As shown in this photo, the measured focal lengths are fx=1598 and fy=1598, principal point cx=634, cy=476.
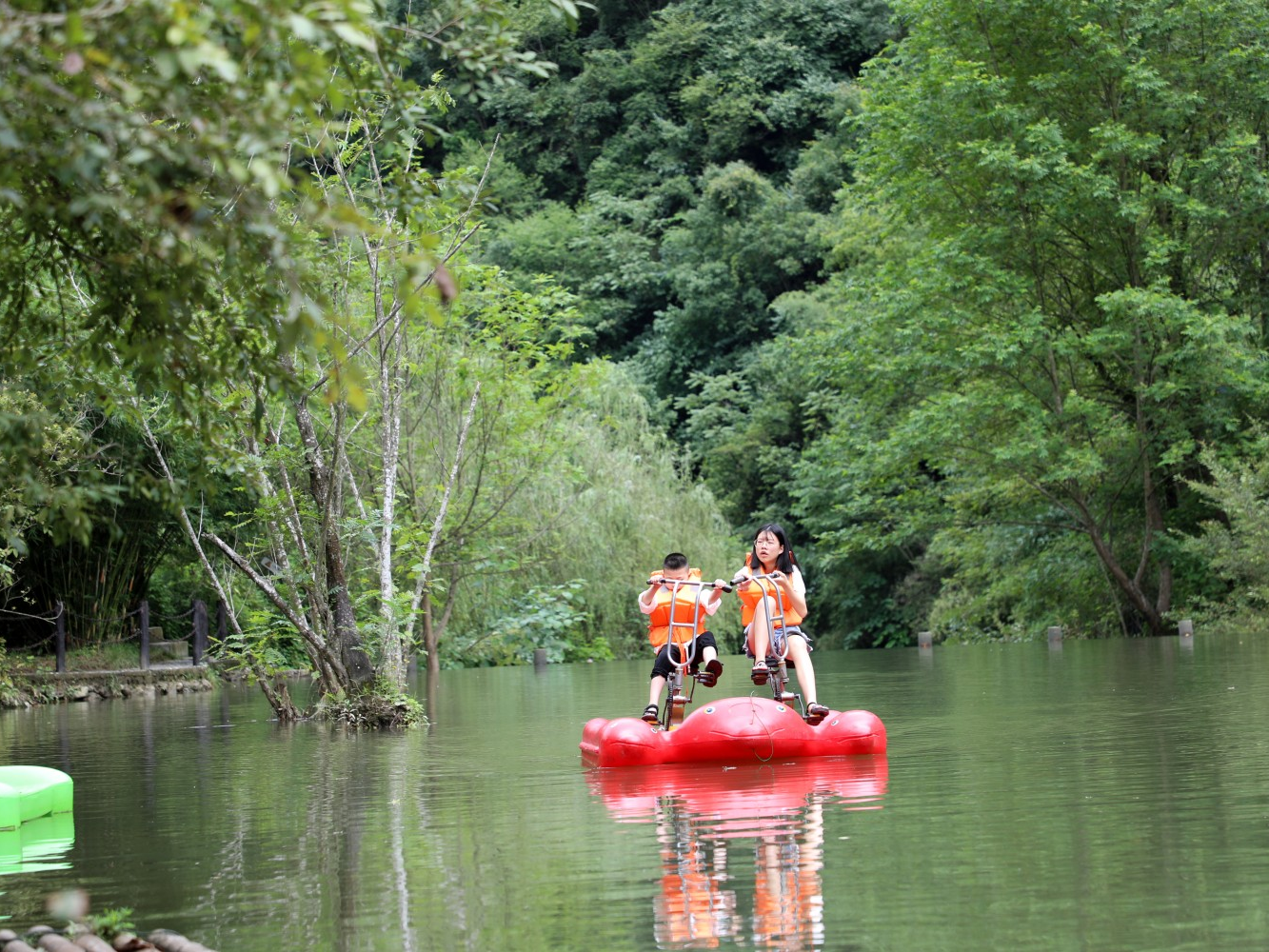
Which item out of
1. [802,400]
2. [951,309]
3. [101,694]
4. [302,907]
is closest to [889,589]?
[802,400]

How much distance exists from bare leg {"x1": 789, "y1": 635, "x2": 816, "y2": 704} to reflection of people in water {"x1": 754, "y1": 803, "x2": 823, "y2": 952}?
3.76 m

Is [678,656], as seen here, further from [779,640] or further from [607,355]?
[607,355]

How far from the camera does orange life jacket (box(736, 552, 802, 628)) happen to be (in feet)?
36.8

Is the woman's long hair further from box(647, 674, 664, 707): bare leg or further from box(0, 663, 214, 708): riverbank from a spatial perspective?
box(0, 663, 214, 708): riverbank

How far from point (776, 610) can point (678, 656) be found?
2.52 feet

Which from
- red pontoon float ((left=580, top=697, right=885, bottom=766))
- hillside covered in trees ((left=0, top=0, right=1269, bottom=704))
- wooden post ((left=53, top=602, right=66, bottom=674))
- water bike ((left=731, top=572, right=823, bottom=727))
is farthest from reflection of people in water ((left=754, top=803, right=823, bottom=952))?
wooden post ((left=53, top=602, right=66, bottom=674))

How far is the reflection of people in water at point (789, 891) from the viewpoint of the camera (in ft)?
16.6

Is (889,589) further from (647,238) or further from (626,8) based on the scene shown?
(626,8)

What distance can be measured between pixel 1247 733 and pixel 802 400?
3731cm

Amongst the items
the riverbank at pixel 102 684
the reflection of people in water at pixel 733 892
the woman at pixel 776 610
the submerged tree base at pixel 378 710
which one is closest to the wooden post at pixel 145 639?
the riverbank at pixel 102 684

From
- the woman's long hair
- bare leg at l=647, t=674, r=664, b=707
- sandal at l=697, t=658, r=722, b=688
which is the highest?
the woman's long hair

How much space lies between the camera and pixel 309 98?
4.42 meters

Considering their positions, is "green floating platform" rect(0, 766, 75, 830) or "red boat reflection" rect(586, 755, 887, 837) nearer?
"red boat reflection" rect(586, 755, 887, 837)

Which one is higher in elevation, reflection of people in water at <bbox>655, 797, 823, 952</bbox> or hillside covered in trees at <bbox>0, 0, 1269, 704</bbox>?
hillside covered in trees at <bbox>0, 0, 1269, 704</bbox>
